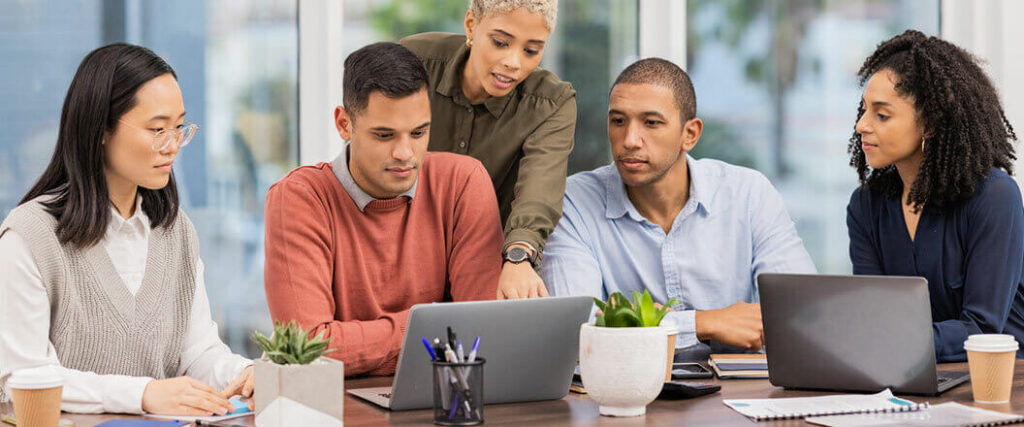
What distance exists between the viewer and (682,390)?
1.83m

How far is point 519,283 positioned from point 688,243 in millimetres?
682

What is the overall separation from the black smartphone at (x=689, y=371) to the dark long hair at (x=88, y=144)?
1.12 m

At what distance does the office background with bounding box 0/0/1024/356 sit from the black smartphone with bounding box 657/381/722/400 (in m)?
1.90

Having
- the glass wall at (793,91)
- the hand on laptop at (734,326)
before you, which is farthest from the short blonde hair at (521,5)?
the glass wall at (793,91)

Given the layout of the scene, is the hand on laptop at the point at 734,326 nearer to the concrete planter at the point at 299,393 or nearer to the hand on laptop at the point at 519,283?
the hand on laptop at the point at 519,283

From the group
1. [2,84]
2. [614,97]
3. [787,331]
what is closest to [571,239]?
[614,97]

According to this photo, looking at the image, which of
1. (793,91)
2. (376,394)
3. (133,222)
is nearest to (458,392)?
(376,394)

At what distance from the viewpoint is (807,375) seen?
1.91m

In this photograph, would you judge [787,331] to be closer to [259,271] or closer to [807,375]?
[807,375]

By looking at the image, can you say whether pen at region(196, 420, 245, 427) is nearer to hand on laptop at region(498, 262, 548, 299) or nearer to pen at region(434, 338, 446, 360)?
pen at region(434, 338, 446, 360)

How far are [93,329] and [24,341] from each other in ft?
0.46

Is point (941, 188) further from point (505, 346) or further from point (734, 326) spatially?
point (505, 346)

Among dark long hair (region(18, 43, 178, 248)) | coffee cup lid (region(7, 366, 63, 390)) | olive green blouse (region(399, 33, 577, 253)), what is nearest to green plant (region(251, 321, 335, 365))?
coffee cup lid (region(7, 366, 63, 390))

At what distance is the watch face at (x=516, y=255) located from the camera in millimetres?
2279
